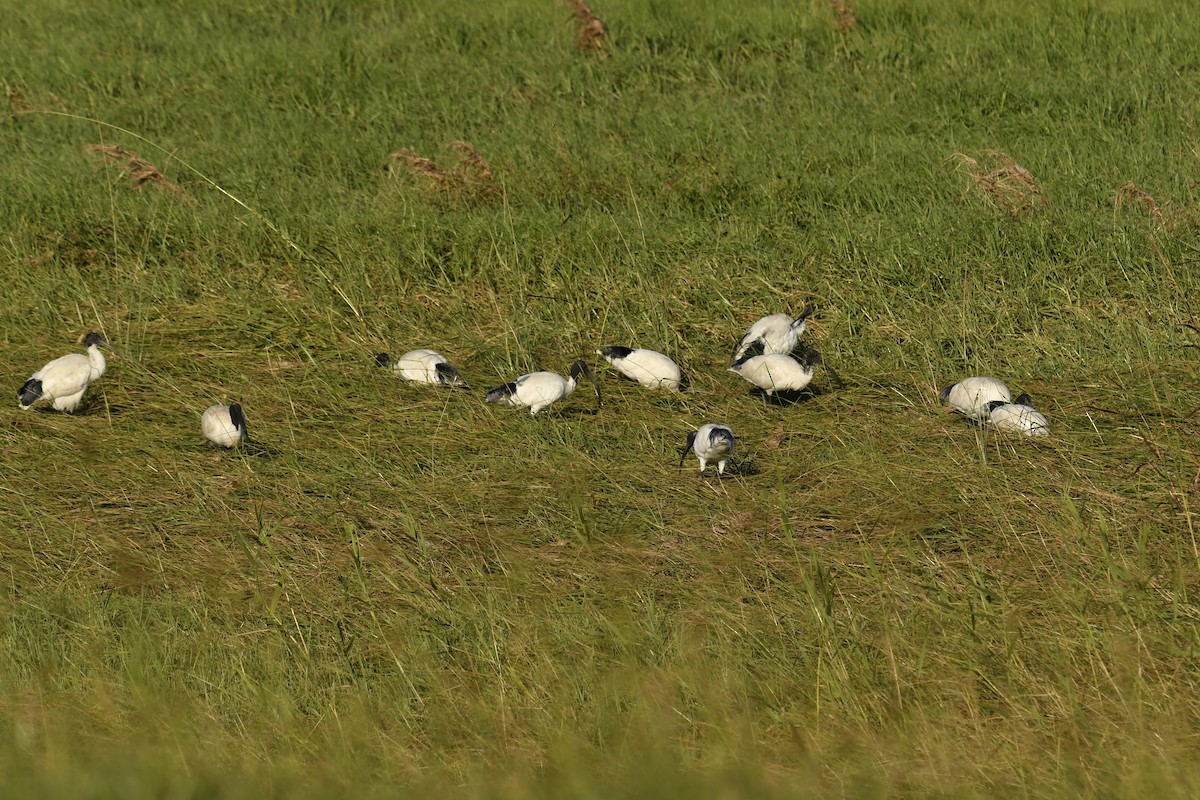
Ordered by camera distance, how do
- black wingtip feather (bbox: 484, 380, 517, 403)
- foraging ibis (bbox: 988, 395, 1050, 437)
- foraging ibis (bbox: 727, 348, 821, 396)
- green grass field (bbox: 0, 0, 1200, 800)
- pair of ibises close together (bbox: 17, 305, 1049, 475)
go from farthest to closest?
1. black wingtip feather (bbox: 484, 380, 517, 403)
2. foraging ibis (bbox: 727, 348, 821, 396)
3. pair of ibises close together (bbox: 17, 305, 1049, 475)
4. foraging ibis (bbox: 988, 395, 1050, 437)
5. green grass field (bbox: 0, 0, 1200, 800)

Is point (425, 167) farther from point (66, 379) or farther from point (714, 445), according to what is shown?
point (714, 445)

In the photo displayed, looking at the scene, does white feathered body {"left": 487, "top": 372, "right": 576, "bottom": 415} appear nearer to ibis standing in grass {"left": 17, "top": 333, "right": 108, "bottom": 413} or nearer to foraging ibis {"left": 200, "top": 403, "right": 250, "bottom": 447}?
foraging ibis {"left": 200, "top": 403, "right": 250, "bottom": 447}

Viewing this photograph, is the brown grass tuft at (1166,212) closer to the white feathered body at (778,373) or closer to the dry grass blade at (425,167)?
the white feathered body at (778,373)

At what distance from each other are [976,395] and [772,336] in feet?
3.84

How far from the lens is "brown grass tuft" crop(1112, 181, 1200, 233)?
704cm

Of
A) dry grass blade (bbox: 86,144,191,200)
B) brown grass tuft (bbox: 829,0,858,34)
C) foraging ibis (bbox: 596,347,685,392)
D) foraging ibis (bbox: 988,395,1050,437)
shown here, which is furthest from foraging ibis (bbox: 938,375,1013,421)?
brown grass tuft (bbox: 829,0,858,34)

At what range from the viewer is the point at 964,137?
8.66m

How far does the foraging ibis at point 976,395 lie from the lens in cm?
571

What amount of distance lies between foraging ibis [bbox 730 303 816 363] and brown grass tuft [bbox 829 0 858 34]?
4425 millimetres

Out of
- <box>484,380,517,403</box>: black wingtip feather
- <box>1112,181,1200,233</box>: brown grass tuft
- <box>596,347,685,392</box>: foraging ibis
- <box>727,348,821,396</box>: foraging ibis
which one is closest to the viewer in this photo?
<box>727,348,821,396</box>: foraging ibis

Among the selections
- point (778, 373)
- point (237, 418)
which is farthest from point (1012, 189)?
point (237, 418)

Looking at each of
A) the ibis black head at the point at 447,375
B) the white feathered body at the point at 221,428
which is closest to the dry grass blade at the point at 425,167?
the ibis black head at the point at 447,375

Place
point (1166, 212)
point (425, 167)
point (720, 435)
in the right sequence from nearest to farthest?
point (720, 435), point (1166, 212), point (425, 167)

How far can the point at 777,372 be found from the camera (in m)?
6.01
